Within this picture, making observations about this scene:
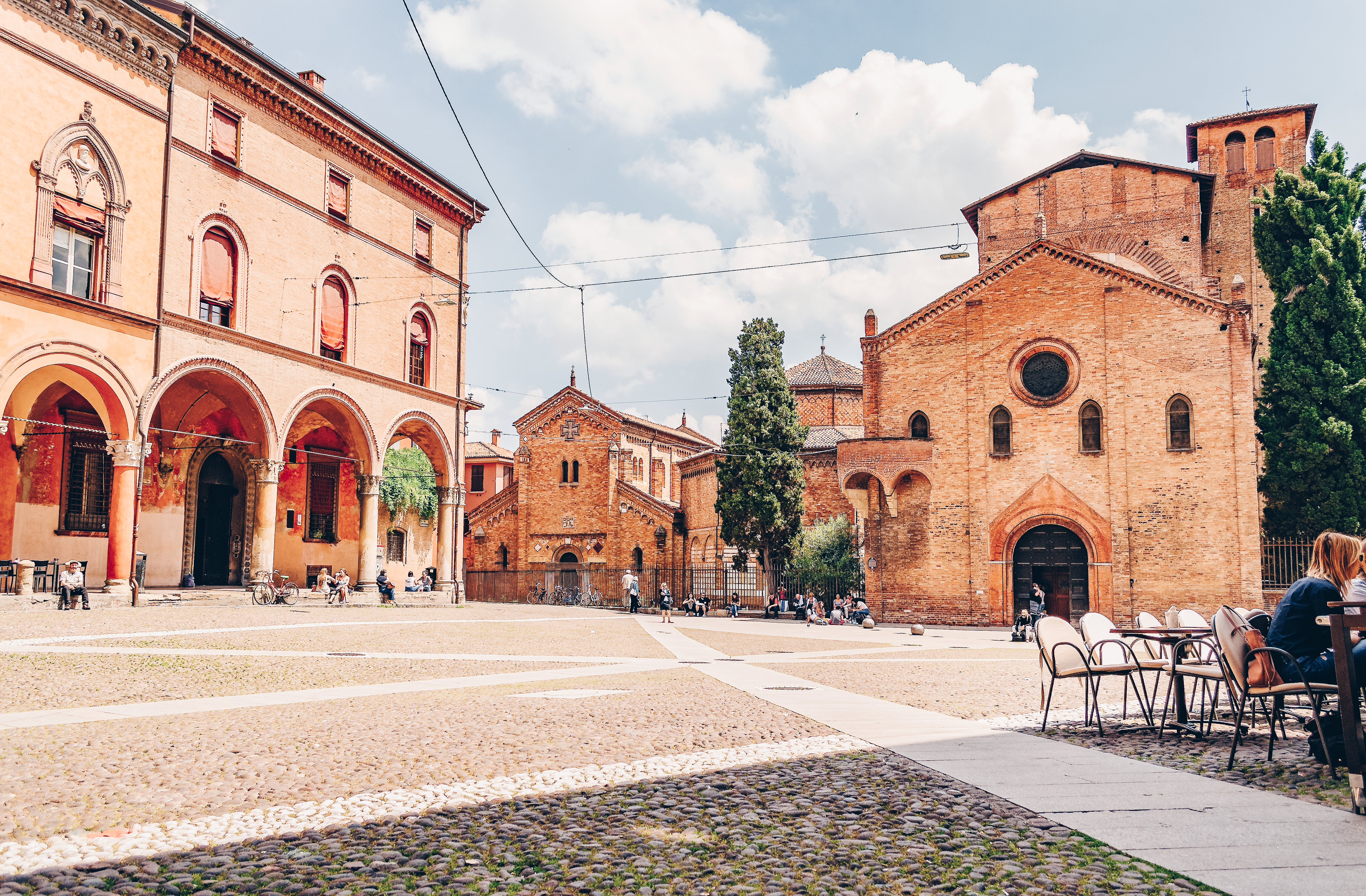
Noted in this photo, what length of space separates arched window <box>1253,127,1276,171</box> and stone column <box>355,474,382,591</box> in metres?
32.6

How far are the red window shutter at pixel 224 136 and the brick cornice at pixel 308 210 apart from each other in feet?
0.92

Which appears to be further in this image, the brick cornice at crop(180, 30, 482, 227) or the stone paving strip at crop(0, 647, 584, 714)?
the brick cornice at crop(180, 30, 482, 227)

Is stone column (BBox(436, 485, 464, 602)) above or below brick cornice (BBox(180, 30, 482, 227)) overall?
below

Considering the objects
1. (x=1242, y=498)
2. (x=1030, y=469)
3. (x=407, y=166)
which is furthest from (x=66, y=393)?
(x=1242, y=498)

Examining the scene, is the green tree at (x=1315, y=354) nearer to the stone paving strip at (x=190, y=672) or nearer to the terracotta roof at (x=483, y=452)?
the stone paving strip at (x=190, y=672)

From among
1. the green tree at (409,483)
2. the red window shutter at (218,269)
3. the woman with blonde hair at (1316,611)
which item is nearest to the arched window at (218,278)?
the red window shutter at (218,269)

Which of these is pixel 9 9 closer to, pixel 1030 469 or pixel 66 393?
pixel 66 393

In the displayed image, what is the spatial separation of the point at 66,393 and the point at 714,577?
920 inches

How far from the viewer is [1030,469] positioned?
27.9m

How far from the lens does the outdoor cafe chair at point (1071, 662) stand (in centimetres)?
745

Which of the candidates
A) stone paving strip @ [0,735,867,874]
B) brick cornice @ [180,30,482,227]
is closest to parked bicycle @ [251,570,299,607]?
brick cornice @ [180,30,482,227]

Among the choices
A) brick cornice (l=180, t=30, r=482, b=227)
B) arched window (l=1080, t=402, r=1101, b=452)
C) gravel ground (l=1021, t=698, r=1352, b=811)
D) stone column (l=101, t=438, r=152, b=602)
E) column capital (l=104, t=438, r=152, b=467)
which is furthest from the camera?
arched window (l=1080, t=402, r=1101, b=452)

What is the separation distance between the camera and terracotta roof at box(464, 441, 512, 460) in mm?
57500

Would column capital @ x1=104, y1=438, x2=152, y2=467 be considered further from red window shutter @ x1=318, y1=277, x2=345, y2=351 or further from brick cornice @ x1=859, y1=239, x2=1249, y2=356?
brick cornice @ x1=859, y1=239, x2=1249, y2=356
